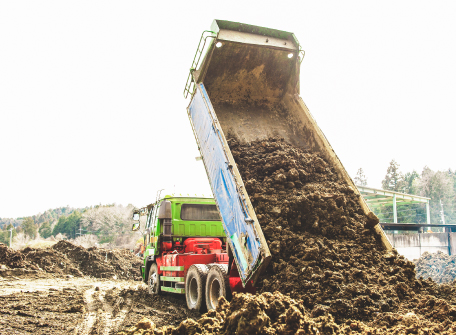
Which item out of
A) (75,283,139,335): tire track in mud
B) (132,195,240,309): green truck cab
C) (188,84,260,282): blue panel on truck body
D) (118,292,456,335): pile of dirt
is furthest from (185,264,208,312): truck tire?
(118,292,456,335): pile of dirt

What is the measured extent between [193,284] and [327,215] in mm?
2849

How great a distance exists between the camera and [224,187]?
205 inches

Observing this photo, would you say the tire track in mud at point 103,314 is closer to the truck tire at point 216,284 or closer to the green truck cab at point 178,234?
the green truck cab at point 178,234

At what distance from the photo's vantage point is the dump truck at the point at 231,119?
5273 mm

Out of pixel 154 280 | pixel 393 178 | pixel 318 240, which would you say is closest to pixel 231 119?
pixel 318 240

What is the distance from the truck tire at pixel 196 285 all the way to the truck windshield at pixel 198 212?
211 centimetres

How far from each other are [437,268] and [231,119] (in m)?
7.54

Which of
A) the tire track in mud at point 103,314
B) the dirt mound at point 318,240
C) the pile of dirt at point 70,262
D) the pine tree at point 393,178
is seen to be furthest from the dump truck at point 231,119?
the pine tree at point 393,178

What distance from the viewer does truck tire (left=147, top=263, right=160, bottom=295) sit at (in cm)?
819

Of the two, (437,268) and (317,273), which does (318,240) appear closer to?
(317,273)

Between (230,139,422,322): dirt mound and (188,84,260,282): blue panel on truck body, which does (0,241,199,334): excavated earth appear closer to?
(188,84,260,282): blue panel on truck body

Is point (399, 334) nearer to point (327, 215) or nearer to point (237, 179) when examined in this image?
point (327, 215)

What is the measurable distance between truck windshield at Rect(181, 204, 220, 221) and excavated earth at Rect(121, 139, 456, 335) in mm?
2852

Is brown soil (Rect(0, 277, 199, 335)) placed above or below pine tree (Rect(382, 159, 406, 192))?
below
